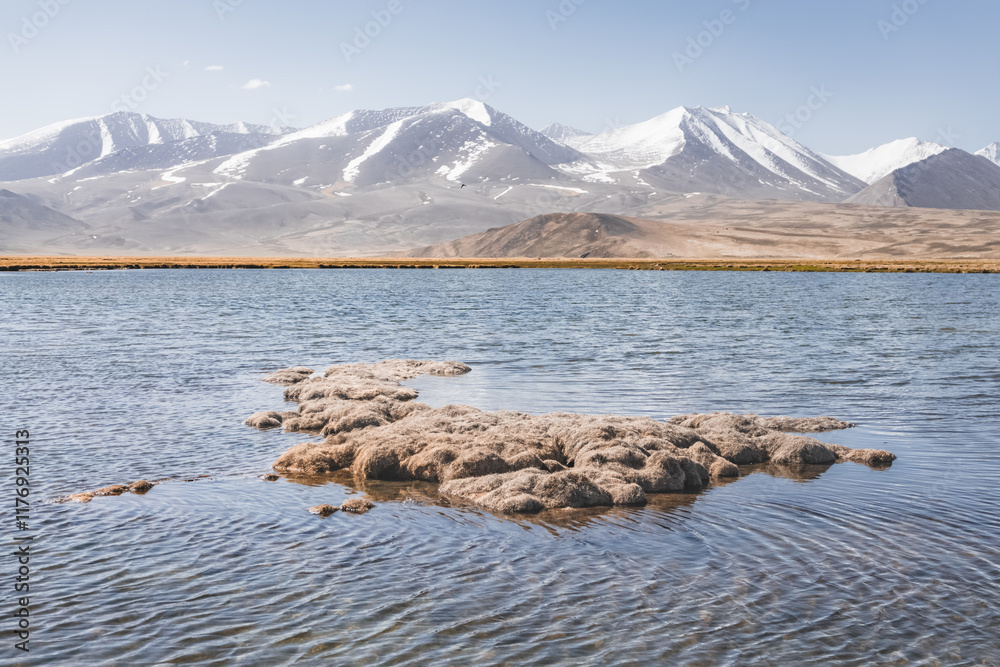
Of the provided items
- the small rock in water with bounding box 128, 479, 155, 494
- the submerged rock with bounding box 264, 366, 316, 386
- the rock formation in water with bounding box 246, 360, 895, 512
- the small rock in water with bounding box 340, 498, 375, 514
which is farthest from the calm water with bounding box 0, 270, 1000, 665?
the submerged rock with bounding box 264, 366, 316, 386

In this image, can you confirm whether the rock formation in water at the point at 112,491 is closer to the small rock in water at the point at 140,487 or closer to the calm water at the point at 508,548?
the small rock in water at the point at 140,487

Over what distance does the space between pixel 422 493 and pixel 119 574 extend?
5.83 meters

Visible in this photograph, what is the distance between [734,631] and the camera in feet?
32.9

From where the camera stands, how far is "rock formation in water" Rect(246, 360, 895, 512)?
15.6 metres

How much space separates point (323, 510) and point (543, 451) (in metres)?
5.20

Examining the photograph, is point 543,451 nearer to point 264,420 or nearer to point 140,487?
point 140,487

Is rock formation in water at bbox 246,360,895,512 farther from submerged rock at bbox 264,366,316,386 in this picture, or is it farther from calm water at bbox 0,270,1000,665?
submerged rock at bbox 264,366,316,386

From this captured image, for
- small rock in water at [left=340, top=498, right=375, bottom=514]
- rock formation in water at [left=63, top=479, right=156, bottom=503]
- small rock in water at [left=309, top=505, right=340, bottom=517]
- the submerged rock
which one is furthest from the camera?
the submerged rock

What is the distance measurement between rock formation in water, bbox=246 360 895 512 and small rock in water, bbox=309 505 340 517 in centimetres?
230

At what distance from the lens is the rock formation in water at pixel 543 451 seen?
615 inches

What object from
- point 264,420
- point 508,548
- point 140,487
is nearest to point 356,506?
point 508,548

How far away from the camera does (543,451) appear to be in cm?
1800

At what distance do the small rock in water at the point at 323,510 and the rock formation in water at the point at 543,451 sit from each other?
90.4 inches

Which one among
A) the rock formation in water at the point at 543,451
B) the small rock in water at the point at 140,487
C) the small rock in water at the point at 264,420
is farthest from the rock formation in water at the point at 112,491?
the small rock in water at the point at 264,420
